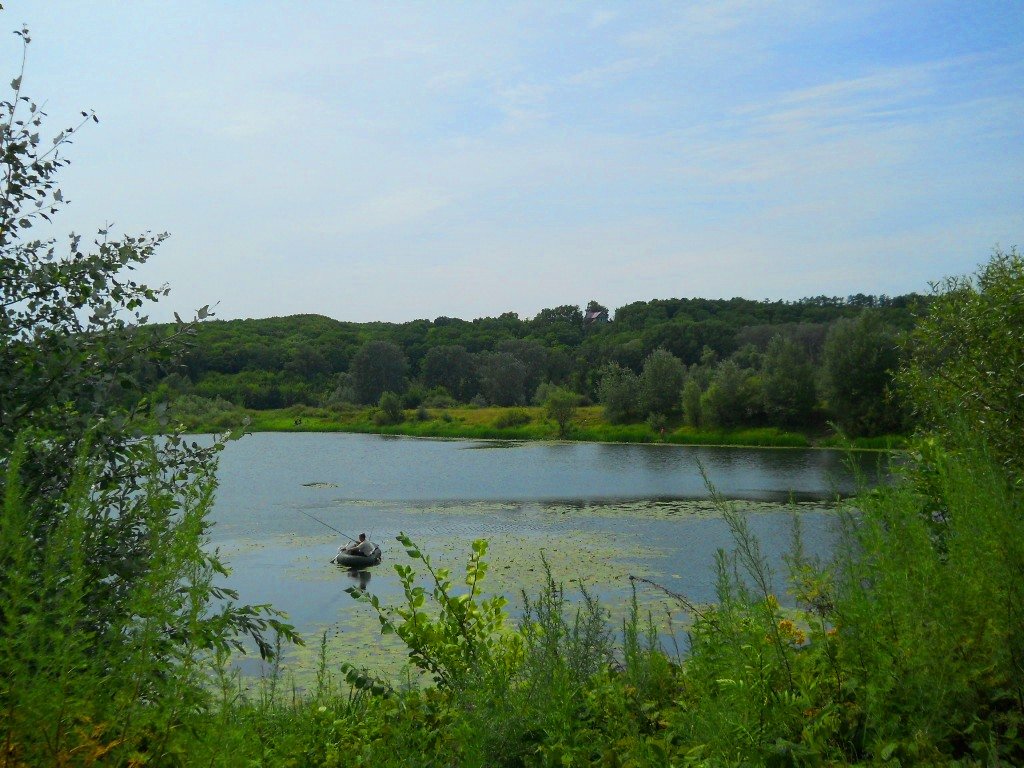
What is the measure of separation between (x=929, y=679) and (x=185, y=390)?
12.7 feet

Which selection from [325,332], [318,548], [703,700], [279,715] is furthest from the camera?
[325,332]

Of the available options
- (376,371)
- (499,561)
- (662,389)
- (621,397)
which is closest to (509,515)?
(499,561)

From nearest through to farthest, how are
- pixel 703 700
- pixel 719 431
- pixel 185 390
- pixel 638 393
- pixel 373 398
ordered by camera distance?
A: pixel 703 700 → pixel 185 390 → pixel 719 431 → pixel 638 393 → pixel 373 398

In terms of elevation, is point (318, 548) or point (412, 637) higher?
point (412, 637)

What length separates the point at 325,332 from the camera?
86750 mm

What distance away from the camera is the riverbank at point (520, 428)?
4031 cm

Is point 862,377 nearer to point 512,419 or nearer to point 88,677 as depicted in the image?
point 512,419

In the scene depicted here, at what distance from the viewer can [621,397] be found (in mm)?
48562

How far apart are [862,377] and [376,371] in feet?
141

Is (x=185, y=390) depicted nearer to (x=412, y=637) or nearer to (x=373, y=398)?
(x=412, y=637)

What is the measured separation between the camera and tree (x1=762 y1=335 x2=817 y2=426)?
4044 centimetres

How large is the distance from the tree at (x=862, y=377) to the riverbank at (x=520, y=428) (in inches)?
43.0

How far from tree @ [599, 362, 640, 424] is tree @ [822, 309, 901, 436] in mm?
12751

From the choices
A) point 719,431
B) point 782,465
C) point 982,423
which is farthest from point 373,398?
point 982,423
